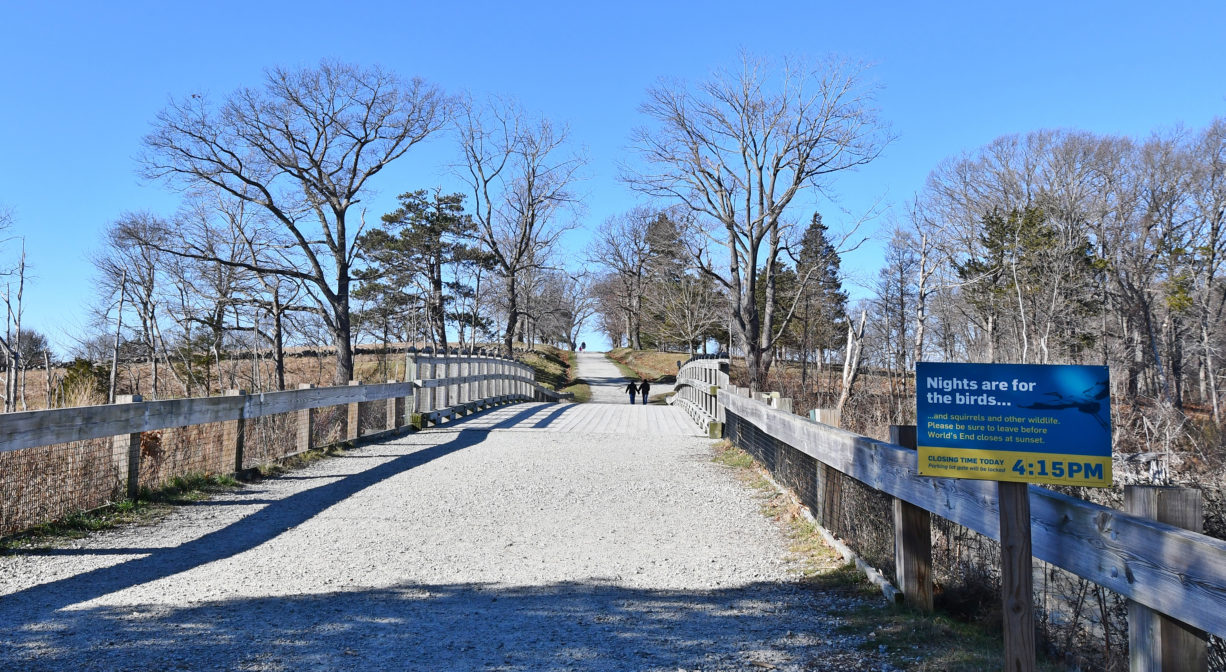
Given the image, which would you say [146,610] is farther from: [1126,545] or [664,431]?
[664,431]

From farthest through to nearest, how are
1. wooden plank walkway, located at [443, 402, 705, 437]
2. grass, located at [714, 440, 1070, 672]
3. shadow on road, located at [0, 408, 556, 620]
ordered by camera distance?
wooden plank walkway, located at [443, 402, 705, 437] → shadow on road, located at [0, 408, 556, 620] → grass, located at [714, 440, 1070, 672]

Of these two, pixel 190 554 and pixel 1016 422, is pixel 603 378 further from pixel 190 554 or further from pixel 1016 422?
pixel 1016 422

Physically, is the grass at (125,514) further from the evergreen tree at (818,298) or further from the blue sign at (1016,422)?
the evergreen tree at (818,298)

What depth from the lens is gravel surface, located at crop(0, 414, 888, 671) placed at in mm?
3979

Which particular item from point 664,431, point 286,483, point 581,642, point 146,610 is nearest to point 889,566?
point 581,642

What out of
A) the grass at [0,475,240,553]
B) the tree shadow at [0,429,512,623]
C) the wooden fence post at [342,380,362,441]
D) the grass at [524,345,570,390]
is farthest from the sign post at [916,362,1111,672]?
the grass at [524,345,570,390]

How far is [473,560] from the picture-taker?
600cm

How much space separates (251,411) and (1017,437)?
879 cm

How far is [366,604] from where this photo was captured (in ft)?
15.9

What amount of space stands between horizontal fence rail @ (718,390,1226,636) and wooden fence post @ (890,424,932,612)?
5.5 inches

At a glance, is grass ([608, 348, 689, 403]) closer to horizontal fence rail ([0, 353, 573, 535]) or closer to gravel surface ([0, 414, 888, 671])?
horizontal fence rail ([0, 353, 573, 535])

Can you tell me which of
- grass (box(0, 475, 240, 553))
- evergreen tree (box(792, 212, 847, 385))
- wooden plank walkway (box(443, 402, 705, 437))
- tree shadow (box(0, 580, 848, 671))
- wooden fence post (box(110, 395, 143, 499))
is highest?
evergreen tree (box(792, 212, 847, 385))

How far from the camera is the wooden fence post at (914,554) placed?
4.54 metres

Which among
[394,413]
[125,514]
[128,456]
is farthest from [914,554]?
[394,413]
